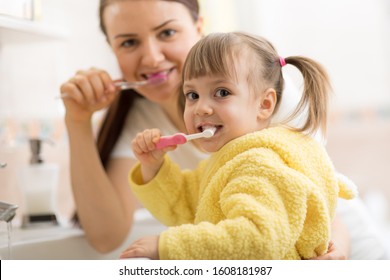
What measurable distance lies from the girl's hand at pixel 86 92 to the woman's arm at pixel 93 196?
0.03m

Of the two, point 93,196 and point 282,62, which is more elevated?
point 282,62

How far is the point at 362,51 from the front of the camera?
1.79 m

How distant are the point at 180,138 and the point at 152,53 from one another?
24 centimetres

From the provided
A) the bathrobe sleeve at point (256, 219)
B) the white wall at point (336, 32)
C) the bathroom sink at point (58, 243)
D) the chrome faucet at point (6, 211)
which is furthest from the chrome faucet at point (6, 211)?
the white wall at point (336, 32)

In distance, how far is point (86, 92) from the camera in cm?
92

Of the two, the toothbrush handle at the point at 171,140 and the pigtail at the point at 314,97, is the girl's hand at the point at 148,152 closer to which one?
the toothbrush handle at the point at 171,140

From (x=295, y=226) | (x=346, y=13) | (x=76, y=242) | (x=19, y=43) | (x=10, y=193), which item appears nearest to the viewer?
(x=295, y=226)

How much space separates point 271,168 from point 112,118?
2.01 ft

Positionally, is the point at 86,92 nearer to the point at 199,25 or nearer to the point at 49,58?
the point at 199,25

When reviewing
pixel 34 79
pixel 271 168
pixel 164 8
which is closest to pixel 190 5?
pixel 164 8

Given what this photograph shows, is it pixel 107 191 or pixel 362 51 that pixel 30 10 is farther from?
pixel 362 51

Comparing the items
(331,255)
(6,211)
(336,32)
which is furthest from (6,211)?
(336,32)

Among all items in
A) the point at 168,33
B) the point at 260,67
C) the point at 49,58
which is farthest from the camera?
the point at 49,58

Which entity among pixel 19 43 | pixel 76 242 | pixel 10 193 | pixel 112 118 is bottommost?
pixel 76 242
